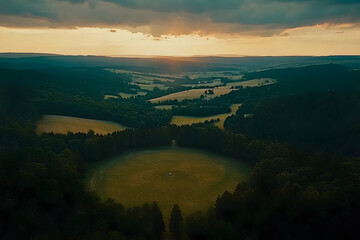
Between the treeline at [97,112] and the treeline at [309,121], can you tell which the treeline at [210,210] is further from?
the treeline at [97,112]

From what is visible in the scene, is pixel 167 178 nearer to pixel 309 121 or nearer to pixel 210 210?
pixel 210 210

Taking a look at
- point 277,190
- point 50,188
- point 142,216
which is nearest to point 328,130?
point 277,190

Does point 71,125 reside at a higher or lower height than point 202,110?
higher

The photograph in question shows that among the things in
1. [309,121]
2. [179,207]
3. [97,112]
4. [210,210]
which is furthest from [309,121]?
[97,112]

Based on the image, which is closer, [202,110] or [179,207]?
[179,207]

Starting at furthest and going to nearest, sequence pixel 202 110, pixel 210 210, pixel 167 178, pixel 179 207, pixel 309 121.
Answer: pixel 202 110
pixel 309 121
pixel 167 178
pixel 179 207
pixel 210 210

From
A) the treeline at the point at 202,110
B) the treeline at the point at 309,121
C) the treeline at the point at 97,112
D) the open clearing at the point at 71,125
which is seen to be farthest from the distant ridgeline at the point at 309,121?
the open clearing at the point at 71,125

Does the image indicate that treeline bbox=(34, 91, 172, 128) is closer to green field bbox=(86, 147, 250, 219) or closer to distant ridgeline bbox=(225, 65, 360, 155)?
distant ridgeline bbox=(225, 65, 360, 155)
